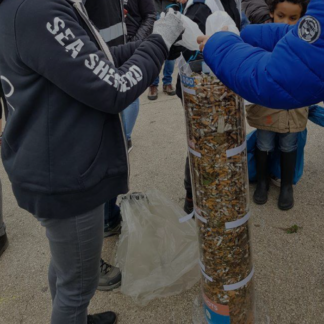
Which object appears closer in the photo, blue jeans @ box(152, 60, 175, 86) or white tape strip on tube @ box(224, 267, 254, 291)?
white tape strip on tube @ box(224, 267, 254, 291)

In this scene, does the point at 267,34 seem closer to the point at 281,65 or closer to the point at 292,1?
the point at 281,65

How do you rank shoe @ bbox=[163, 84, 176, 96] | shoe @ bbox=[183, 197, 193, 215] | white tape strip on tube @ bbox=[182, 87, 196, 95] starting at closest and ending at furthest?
white tape strip on tube @ bbox=[182, 87, 196, 95]
shoe @ bbox=[183, 197, 193, 215]
shoe @ bbox=[163, 84, 176, 96]

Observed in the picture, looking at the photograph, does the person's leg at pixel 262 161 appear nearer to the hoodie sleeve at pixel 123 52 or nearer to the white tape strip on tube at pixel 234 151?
the white tape strip on tube at pixel 234 151

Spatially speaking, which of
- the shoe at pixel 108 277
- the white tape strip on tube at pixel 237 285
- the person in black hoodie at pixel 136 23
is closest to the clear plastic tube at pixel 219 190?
the white tape strip on tube at pixel 237 285

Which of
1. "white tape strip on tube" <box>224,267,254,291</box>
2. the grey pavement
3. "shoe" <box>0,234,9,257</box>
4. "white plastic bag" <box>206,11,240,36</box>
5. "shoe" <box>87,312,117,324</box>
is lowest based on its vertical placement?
the grey pavement

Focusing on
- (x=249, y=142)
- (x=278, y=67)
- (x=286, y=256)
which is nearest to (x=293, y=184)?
(x=249, y=142)

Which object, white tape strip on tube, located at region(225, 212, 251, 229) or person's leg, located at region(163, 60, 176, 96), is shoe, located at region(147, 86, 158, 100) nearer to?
person's leg, located at region(163, 60, 176, 96)

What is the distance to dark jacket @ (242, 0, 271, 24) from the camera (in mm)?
2867

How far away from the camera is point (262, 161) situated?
2.87m

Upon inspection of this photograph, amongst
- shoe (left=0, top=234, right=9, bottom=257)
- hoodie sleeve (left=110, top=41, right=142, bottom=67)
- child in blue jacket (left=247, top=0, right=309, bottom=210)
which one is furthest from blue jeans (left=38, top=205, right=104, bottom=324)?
child in blue jacket (left=247, top=0, right=309, bottom=210)

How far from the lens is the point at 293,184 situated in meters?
2.98

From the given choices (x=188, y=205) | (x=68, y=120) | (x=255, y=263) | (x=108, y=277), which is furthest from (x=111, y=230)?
(x=68, y=120)

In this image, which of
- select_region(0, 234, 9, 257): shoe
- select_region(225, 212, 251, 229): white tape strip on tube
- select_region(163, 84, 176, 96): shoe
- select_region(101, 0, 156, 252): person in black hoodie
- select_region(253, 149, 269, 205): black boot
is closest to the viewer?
select_region(225, 212, 251, 229): white tape strip on tube

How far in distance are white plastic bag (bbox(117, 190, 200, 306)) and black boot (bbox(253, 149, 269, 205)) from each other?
2.66 feet
